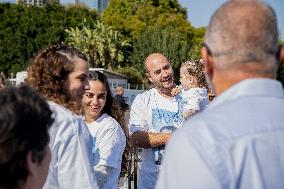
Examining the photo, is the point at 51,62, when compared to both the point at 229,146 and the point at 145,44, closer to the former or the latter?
the point at 229,146

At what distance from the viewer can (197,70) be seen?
5707mm

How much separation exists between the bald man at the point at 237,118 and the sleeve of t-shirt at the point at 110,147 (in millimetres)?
2369

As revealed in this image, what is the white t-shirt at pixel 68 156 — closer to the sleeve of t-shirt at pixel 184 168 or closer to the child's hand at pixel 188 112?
the sleeve of t-shirt at pixel 184 168

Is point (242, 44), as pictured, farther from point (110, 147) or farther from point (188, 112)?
point (188, 112)

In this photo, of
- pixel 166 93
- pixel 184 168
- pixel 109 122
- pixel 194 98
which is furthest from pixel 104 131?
pixel 184 168

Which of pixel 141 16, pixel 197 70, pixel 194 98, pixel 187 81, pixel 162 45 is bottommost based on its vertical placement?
pixel 194 98

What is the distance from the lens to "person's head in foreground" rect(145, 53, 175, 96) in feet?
18.4

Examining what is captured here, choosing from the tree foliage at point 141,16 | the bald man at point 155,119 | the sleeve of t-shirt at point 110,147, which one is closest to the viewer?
the sleeve of t-shirt at point 110,147

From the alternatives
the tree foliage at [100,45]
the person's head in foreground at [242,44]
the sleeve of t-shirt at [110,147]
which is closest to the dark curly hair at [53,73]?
the sleeve of t-shirt at [110,147]

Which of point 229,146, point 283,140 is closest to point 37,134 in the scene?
point 229,146

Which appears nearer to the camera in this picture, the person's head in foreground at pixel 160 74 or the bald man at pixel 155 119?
the bald man at pixel 155 119

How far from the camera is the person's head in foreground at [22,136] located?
2088 mm

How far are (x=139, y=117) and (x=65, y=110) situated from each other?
2335 millimetres

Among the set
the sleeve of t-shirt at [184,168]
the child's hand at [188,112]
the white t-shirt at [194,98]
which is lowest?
the sleeve of t-shirt at [184,168]
